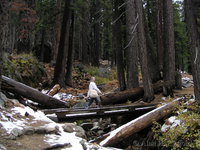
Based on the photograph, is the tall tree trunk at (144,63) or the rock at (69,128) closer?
the rock at (69,128)

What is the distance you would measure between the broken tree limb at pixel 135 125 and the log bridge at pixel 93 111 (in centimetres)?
153

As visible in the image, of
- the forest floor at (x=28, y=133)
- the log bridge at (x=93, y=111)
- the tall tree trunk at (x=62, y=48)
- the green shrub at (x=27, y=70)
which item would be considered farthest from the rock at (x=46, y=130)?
the tall tree trunk at (x=62, y=48)

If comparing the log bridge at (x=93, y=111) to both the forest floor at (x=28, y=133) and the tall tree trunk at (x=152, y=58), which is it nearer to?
the forest floor at (x=28, y=133)

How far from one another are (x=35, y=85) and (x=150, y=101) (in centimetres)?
810

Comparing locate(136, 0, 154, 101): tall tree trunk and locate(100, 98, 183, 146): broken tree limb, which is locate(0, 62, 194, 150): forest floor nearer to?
locate(100, 98, 183, 146): broken tree limb

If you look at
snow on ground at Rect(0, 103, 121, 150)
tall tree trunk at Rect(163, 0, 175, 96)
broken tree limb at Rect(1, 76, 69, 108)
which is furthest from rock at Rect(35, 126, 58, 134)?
tall tree trunk at Rect(163, 0, 175, 96)

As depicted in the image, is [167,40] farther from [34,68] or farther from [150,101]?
[34,68]

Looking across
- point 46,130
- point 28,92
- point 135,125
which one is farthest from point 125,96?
point 46,130

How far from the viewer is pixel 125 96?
1323 cm

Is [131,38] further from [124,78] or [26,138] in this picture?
[26,138]

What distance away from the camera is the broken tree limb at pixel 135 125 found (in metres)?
7.18

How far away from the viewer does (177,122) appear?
28.9 feet

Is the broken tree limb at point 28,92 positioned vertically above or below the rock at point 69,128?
above

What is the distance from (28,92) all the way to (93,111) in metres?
2.66
